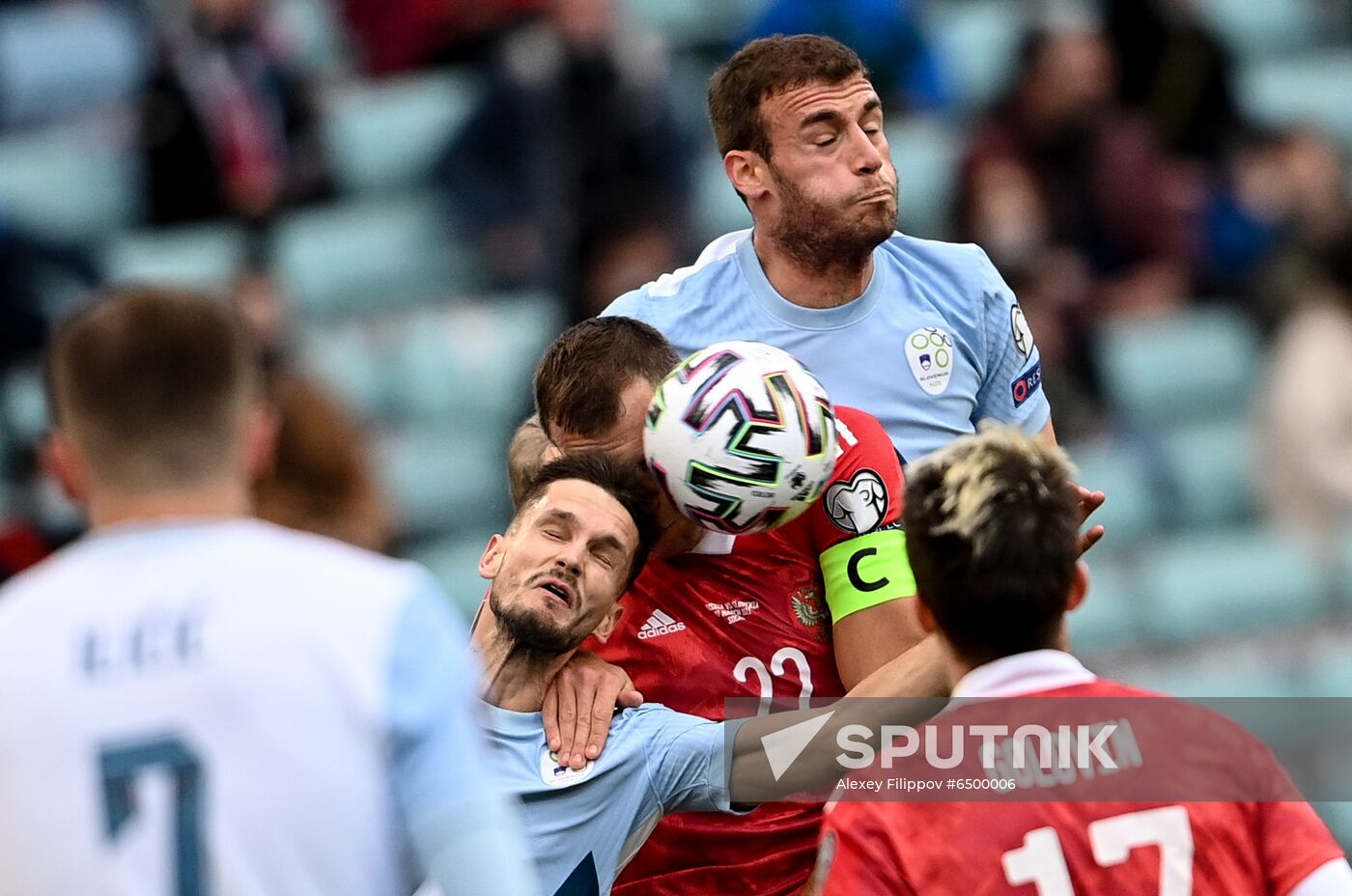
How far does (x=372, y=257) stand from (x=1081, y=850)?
21.6ft

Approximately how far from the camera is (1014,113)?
31.6 feet

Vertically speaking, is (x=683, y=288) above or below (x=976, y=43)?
below

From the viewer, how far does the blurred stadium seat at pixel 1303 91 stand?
35.9 feet

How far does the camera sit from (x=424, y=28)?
979 cm

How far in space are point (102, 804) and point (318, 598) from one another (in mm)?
390

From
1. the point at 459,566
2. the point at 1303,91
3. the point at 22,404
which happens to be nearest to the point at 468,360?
the point at 459,566

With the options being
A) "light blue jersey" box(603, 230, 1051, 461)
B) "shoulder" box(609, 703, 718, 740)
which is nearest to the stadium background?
"light blue jersey" box(603, 230, 1051, 461)

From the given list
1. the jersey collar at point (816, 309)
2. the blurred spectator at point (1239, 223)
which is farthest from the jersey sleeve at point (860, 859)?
the blurred spectator at point (1239, 223)

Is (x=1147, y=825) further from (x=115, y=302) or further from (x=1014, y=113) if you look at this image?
(x=1014, y=113)

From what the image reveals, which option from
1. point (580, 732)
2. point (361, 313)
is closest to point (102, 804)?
point (580, 732)

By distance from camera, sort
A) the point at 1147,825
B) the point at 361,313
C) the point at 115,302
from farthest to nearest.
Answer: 1. the point at 361,313
2. the point at 1147,825
3. the point at 115,302

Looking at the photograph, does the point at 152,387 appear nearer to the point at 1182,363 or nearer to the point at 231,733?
the point at 231,733

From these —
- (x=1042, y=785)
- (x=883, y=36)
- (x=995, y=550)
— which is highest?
(x=883, y=36)

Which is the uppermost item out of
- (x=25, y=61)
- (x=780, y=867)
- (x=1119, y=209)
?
(x=25, y=61)
